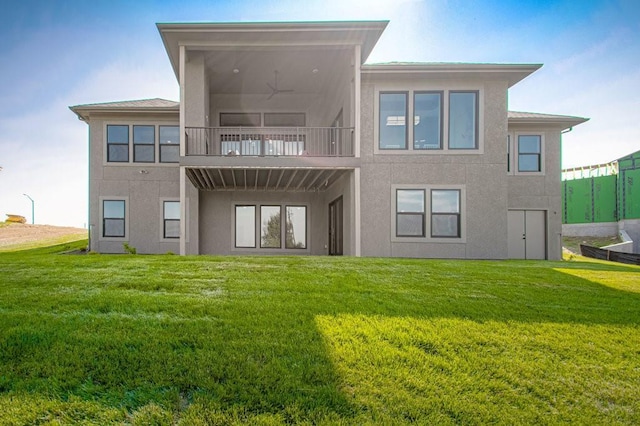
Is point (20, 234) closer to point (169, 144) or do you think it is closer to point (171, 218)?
point (171, 218)

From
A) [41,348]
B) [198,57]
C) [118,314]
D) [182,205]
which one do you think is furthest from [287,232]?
[41,348]

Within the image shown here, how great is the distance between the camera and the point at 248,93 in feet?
44.6

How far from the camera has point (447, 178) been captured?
1060cm

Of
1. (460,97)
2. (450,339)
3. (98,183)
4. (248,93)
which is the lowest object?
(450,339)

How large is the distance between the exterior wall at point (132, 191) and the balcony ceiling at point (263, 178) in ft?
4.99

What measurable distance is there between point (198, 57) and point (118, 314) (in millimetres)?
9233

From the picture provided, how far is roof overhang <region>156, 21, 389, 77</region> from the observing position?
9180 mm

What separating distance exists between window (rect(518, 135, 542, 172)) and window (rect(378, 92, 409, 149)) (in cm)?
521

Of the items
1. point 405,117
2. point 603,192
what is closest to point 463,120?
point 405,117

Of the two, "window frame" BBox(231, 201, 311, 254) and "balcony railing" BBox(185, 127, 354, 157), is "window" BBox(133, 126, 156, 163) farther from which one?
"window frame" BBox(231, 201, 311, 254)

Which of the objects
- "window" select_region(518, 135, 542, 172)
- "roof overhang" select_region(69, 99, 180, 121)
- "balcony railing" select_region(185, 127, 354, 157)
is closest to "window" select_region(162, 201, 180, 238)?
"balcony railing" select_region(185, 127, 354, 157)

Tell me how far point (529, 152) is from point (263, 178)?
969 cm

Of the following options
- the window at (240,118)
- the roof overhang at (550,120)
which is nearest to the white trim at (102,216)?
the window at (240,118)

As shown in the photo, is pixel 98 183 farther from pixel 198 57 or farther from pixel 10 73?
pixel 198 57
